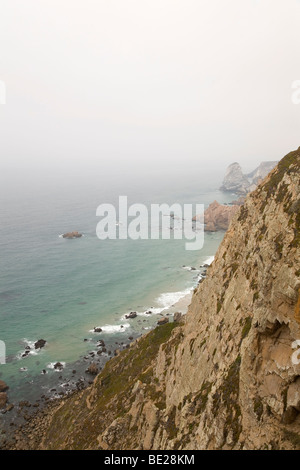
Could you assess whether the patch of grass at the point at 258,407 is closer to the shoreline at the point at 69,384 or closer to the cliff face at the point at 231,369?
the cliff face at the point at 231,369

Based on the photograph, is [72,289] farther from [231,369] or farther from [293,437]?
[293,437]

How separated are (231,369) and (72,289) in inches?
3365

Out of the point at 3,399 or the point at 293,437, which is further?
the point at 3,399

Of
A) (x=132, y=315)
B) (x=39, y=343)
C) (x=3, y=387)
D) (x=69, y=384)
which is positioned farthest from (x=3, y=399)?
(x=132, y=315)

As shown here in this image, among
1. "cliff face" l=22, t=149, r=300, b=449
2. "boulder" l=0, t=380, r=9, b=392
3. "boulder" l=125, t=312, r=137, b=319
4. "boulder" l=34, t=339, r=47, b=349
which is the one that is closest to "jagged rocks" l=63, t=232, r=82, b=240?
"boulder" l=125, t=312, r=137, b=319

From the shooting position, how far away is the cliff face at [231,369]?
17.5 metres

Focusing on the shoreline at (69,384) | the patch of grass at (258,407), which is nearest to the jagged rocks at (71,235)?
the shoreline at (69,384)

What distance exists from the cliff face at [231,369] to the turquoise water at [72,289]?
2120 cm

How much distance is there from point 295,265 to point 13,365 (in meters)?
69.2

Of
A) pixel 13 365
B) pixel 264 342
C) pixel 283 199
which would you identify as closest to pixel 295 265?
pixel 264 342

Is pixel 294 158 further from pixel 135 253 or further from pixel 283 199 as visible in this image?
pixel 135 253

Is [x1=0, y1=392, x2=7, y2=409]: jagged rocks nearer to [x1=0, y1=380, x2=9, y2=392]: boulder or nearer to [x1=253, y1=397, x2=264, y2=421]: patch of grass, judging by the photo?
[x1=0, y1=380, x2=9, y2=392]: boulder

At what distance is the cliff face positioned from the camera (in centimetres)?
1750

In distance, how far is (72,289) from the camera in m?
102
